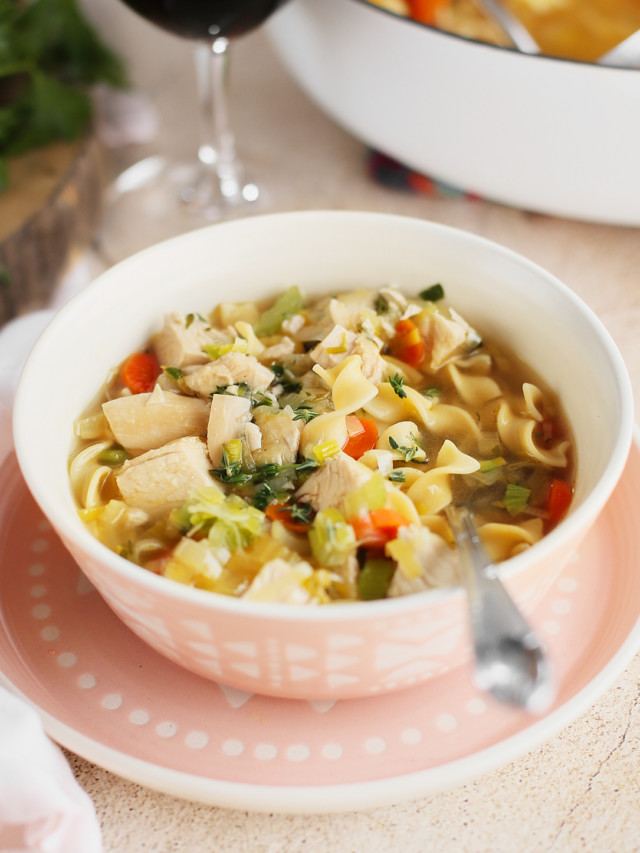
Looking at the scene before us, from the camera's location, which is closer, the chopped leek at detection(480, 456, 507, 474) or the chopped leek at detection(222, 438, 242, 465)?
the chopped leek at detection(222, 438, 242, 465)

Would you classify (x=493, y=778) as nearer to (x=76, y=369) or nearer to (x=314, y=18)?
(x=76, y=369)

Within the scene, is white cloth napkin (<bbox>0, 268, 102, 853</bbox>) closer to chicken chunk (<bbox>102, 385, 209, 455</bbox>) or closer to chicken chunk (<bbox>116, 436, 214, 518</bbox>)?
chicken chunk (<bbox>116, 436, 214, 518</bbox>)

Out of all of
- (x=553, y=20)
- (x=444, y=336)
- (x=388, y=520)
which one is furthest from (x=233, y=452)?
(x=553, y=20)

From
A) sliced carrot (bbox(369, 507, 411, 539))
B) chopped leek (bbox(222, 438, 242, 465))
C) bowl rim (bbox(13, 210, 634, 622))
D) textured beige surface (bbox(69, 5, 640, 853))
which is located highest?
bowl rim (bbox(13, 210, 634, 622))

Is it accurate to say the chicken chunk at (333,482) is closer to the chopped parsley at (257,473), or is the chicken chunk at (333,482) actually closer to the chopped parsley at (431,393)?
the chopped parsley at (257,473)

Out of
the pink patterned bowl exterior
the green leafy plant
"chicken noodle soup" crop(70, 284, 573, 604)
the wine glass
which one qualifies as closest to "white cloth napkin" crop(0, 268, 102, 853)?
the pink patterned bowl exterior

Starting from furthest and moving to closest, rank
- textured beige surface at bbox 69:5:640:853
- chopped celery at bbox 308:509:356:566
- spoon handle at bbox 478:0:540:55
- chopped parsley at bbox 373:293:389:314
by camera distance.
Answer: spoon handle at bbox 478:0:540:55 < chopped parsley at bbox 373:293:389:314 < chopped celery at bbox 308:509:356:566 < textured beige surface at bbox 69:5:640:853
